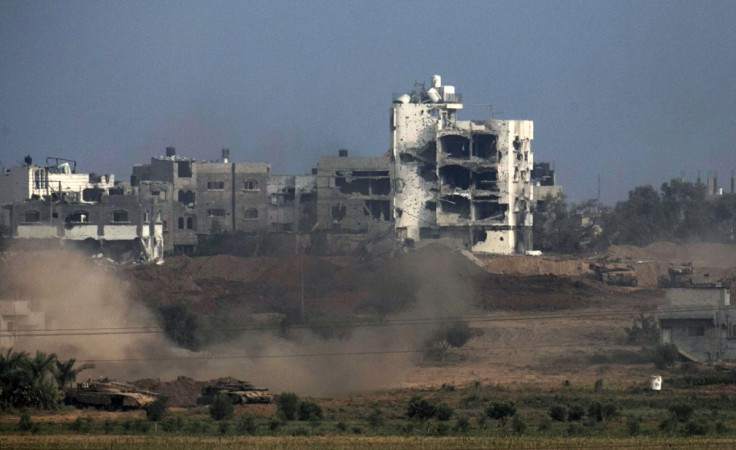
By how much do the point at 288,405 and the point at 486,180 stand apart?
Answer: 67557 mm

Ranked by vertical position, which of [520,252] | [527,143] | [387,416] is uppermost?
[527,143]

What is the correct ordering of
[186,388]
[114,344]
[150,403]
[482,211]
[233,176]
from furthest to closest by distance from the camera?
1. [233,176]
2. [482,211]
3. [114,344]
4. [186,388]
5. [150,403]

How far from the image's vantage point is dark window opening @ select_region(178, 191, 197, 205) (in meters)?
136

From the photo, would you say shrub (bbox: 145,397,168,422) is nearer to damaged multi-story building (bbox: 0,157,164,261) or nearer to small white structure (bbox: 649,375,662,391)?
small white structure (bbox: 649,375,662,391)

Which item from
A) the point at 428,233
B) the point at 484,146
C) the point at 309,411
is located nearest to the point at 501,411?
the point at 309,411

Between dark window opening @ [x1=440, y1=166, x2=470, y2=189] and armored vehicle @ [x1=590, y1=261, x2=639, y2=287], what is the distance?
1789 cm

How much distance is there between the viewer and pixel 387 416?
5944 centimetres

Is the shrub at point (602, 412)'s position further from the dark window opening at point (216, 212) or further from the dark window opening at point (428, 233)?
the dark window opening at point (216, 212)

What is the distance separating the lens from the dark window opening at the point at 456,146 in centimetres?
12488

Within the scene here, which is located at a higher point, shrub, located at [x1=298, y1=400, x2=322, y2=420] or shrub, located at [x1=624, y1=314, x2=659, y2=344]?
shrub, located at [x1=624, y1=314, x2=659, y2=344]

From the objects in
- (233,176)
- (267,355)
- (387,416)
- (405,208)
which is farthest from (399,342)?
(233,176)

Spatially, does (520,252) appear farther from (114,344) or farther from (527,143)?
(114,344)

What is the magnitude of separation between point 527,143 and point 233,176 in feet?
91.4

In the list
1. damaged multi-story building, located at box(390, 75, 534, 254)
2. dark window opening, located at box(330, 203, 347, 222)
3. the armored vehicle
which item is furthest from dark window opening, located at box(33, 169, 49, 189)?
the armored vehicle
